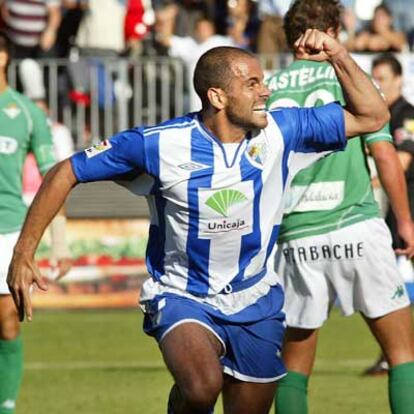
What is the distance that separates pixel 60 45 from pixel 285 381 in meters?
11.8

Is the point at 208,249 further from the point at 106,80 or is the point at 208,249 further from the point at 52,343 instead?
the point at 106,80

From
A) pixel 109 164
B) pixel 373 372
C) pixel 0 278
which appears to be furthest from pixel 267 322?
pixel 373 372

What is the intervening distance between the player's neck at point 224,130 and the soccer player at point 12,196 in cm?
255

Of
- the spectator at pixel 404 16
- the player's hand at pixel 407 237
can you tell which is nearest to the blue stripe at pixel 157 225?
the player's hand at pixel 407 237

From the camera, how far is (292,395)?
8.64 metres

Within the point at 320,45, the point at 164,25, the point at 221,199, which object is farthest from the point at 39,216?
the point at 164,25

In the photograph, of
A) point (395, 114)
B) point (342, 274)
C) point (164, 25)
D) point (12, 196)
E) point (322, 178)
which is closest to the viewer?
point (322, 178)

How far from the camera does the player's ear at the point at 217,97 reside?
745 cm

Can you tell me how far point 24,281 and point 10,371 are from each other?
2679 millimetres

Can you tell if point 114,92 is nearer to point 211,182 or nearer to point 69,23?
point 69,23

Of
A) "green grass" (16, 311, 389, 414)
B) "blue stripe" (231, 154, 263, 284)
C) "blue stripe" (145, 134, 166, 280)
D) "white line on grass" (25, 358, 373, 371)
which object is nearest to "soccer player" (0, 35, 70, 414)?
"green grass" (16, 311, 389, 414)

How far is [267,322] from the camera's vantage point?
300 inches

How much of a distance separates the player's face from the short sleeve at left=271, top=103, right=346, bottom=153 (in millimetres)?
237

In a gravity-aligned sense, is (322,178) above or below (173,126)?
below
